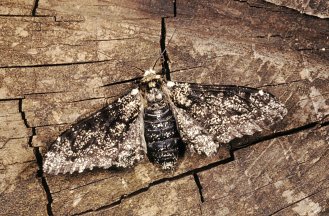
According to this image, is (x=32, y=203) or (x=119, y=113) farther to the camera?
(x=119, y=113)

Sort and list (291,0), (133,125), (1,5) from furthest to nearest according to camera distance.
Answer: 1. (133,125)
2. (291,0)
3. (1,5)

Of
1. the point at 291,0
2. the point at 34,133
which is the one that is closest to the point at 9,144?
the point at 34,133

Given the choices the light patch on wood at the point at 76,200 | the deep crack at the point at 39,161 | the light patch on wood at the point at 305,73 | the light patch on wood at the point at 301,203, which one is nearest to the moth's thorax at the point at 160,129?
the light patch on wood at the point at 76,200

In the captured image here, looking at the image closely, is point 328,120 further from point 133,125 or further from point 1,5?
point 1,5

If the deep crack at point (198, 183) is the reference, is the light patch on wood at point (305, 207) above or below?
below

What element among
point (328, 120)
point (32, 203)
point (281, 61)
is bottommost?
point (32, 203)

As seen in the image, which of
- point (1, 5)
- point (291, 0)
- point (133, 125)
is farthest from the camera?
point (133, 125)

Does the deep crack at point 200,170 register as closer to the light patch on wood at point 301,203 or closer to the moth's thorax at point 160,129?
the moth's thorax at point 160,129
